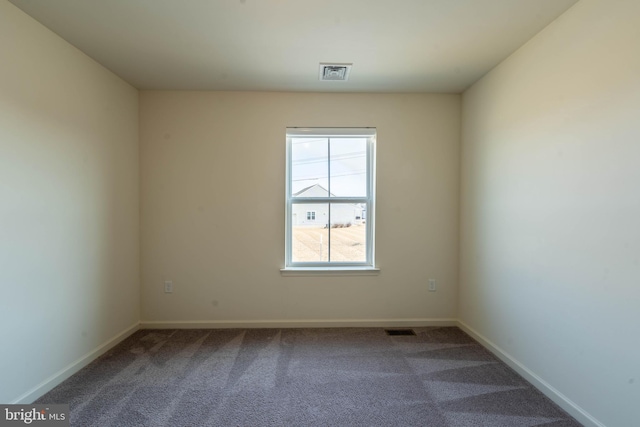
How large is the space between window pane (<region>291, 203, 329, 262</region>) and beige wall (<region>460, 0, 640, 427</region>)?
165 centimetres

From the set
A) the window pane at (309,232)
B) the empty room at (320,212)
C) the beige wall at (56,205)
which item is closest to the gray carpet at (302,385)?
the empty room at (320,212)

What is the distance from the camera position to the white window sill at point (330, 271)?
10.6 feet

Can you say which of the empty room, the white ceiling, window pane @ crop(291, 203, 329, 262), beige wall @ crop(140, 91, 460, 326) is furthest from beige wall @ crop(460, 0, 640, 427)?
window pane @ crop(291, 203, 329, 262)

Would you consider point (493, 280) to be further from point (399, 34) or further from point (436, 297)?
point (399, 34)

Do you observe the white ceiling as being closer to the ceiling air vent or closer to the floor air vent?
the ceiling air vent

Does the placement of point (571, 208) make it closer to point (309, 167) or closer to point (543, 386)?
point (543, 386)

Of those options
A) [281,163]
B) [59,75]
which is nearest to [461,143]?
[281,163]

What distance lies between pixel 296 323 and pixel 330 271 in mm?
682

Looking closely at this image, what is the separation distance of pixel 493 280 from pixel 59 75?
12.9ft

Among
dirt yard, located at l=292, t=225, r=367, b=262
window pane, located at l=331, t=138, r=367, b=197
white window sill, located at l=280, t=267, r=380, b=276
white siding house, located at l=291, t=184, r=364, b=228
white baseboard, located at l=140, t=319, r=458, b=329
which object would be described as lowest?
white baseboard, located at l=140, t=319, r=458, b=329

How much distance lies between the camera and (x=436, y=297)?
3.31 metres

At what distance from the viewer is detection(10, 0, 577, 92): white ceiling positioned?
186 centimetres

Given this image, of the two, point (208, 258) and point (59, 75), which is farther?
point (208, 258)

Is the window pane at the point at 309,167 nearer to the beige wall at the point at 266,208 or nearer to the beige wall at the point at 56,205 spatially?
the beige wall at the point at 266,208
